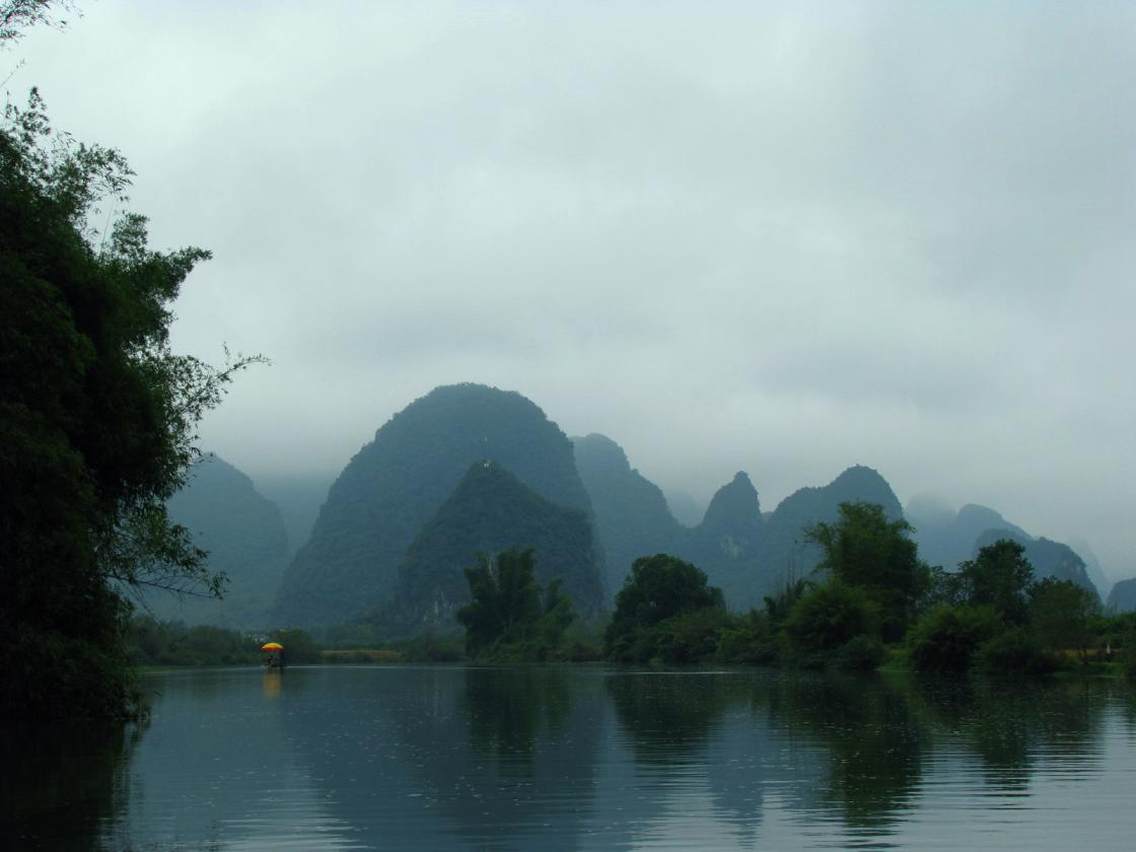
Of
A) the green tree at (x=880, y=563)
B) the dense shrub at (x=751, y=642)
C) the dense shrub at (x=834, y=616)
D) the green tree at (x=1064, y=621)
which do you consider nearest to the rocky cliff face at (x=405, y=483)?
the dense shrub at (x=751, y=642)

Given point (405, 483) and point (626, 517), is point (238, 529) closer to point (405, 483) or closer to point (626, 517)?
point (405, 483)

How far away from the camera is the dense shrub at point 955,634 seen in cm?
4153

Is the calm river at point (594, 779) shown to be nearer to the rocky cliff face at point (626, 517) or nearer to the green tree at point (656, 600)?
the green tree at point (656, 600)

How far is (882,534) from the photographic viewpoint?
5722cm

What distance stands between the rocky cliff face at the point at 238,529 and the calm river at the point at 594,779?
468 ft

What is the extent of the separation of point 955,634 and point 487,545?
79.0 metres

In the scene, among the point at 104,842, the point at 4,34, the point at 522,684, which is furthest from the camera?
the point at 522,684

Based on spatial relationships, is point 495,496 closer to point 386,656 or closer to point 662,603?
point 386,656

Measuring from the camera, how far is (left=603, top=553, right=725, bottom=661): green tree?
2793 inches

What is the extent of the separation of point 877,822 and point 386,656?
83.9 meters

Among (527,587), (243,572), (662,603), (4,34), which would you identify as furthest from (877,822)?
(243,572)

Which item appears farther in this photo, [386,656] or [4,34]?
[386,656]

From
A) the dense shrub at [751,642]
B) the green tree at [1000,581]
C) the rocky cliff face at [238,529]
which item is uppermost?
the rocky cliff face at [238,529]

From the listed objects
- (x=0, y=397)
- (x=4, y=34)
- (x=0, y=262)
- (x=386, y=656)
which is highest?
(x=4, y=34)
